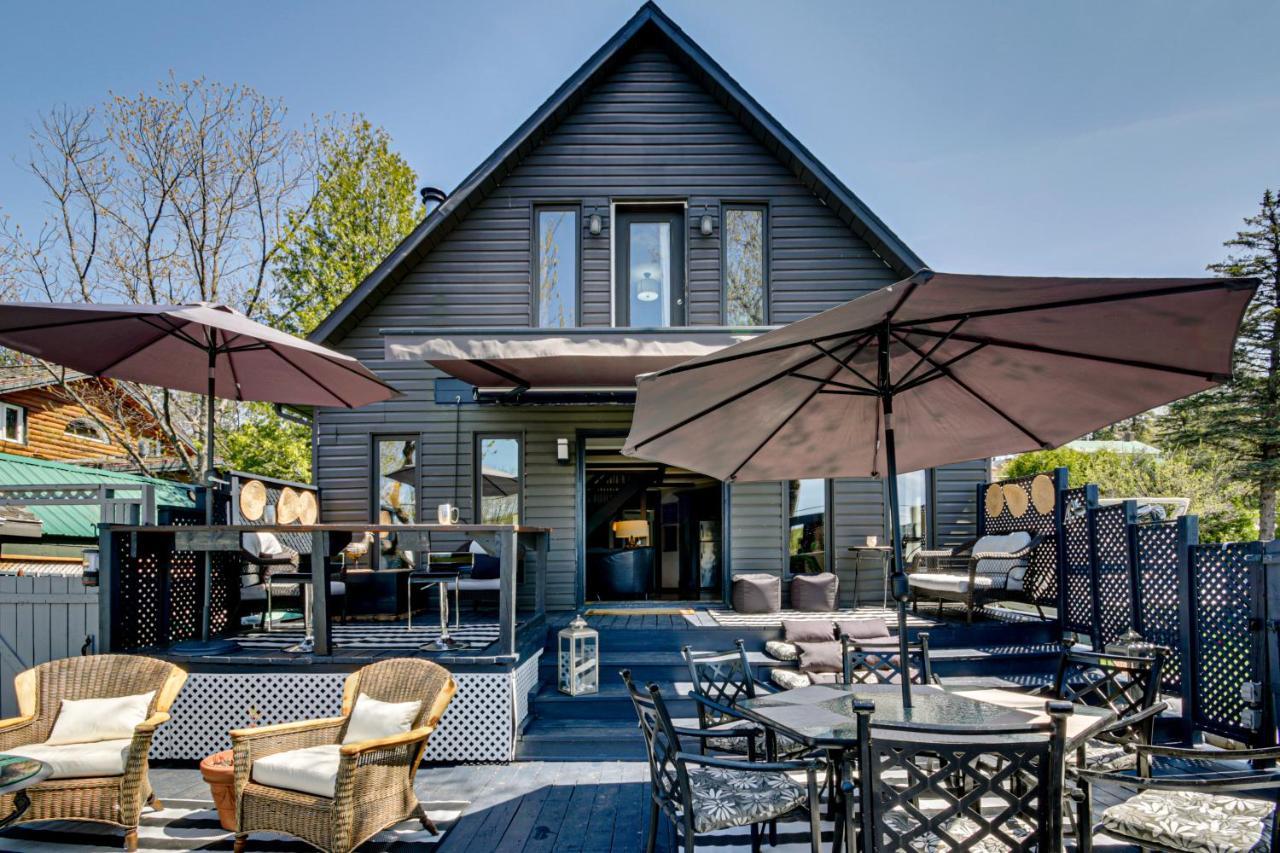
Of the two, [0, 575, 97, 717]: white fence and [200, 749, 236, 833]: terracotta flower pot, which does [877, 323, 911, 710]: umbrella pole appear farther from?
[0, 575, 97, 717]: white fence

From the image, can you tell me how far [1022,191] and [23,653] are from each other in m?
13.3

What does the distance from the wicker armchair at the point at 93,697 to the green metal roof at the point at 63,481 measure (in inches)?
184

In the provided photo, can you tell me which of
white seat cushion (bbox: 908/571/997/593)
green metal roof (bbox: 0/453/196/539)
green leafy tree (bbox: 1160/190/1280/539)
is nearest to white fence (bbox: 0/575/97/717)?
green metal roof (bbox: 0/453/196/539)

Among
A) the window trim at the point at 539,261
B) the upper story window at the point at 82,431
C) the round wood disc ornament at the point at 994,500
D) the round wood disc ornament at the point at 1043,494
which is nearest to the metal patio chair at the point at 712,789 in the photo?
the round wood disc ornament at the point at 1043,494

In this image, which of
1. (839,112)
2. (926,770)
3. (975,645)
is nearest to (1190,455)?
(839,112)

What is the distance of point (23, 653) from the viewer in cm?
538

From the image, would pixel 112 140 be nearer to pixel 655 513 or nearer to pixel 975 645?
pixel 655 513

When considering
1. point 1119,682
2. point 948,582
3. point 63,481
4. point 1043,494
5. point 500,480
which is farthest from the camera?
point 63,481

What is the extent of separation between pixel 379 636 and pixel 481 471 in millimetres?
2612

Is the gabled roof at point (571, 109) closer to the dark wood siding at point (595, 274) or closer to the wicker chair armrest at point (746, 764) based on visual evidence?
the dark wood siding at point (595, 274)

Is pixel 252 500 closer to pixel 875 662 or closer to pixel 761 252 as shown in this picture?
pixel 875 662

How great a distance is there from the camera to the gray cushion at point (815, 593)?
7.90 m

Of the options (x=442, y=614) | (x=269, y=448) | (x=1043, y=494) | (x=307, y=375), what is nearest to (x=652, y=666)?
(x=442, y=614)

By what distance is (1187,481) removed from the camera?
1706 centimetres
